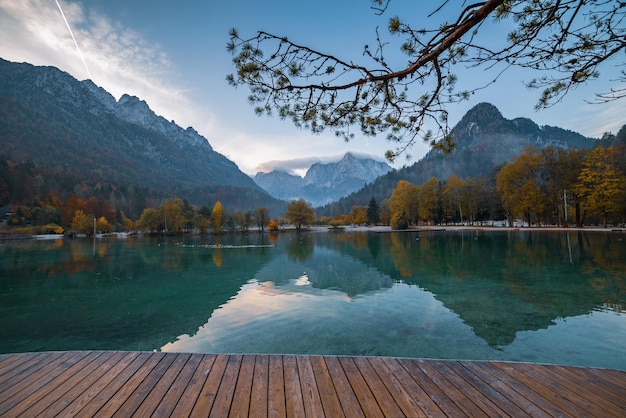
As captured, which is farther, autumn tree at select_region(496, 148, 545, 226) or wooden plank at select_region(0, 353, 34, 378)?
autumn tree at select_region(496, 148, 545, 226)

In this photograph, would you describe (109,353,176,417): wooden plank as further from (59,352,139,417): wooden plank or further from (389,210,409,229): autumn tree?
(389,210,409,229): autumn tree

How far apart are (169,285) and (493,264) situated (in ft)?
63.2

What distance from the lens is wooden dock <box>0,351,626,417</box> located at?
2.73 metres

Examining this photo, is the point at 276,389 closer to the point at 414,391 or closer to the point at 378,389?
the point at 378,389

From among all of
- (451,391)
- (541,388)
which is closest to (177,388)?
(451,391)

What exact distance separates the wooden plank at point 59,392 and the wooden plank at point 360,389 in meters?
2.94

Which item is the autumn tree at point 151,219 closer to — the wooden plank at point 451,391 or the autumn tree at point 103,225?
the autumn tree at point 103,225

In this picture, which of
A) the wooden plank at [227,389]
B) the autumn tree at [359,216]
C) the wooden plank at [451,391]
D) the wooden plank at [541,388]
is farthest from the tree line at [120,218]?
the wooden plank at [541,388]

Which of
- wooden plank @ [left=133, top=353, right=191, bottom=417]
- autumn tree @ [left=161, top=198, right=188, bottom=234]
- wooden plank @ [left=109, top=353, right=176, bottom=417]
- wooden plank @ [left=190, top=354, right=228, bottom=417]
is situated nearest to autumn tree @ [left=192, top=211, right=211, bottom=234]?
autumn tree @ [left=161, top=198, right=188, bottom=234]

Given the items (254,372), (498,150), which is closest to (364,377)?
(254,372)

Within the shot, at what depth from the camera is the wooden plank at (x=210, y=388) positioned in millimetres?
2723

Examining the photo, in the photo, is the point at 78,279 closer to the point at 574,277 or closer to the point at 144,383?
the point at 144,383

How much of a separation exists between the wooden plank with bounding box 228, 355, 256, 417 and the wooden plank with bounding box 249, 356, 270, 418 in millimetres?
39

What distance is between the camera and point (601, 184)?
36906 mm
